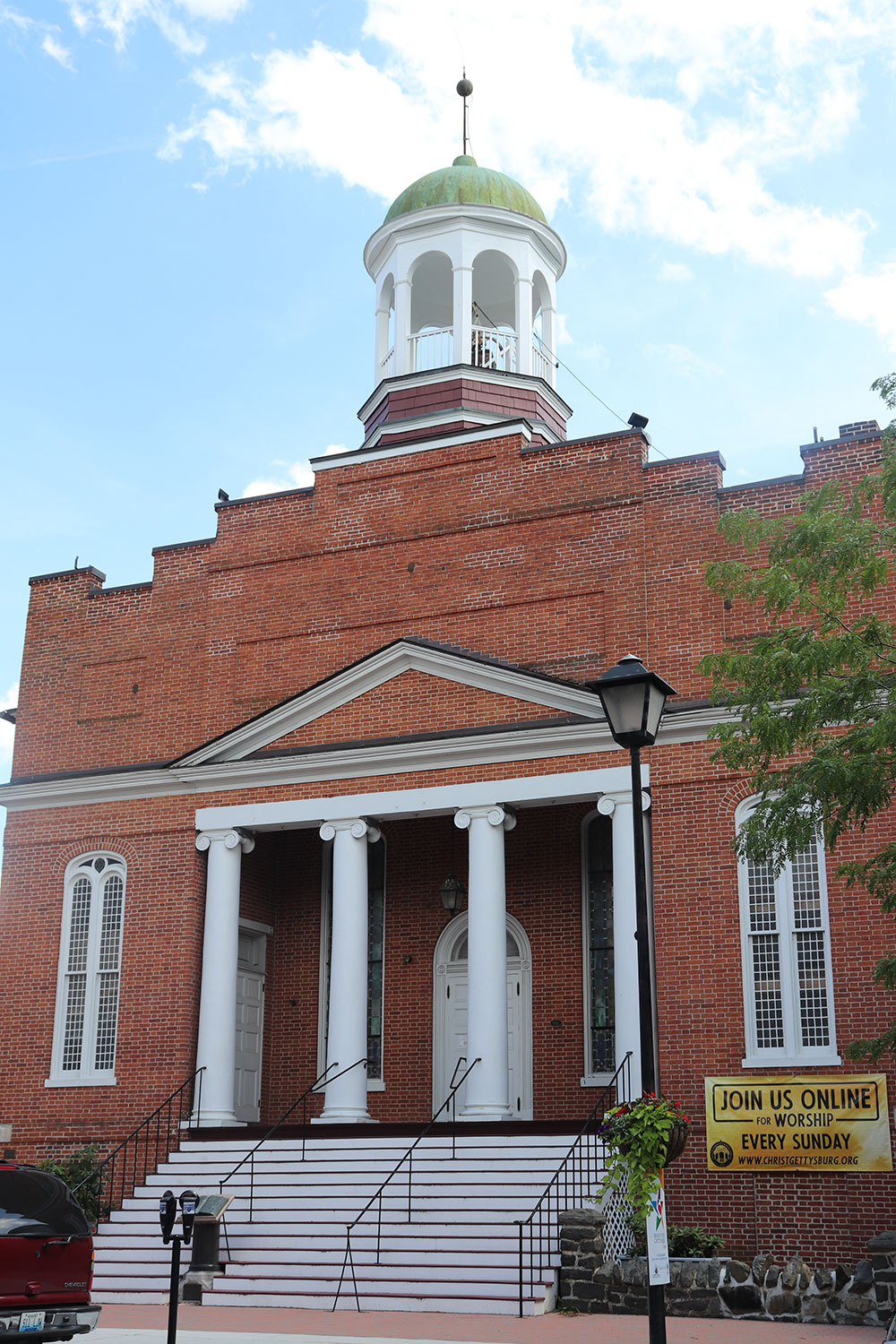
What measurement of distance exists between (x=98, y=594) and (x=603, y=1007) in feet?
35.4

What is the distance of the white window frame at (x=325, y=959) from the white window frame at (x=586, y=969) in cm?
312

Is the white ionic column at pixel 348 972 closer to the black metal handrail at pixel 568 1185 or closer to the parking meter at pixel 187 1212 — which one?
the black metal handrail at pixel 568 1185

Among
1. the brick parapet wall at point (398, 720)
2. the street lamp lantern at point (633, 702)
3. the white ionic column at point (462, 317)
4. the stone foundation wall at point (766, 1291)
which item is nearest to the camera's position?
the street lamp lantern at point (633, 702)

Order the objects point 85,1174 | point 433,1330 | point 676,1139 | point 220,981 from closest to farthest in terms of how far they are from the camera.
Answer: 1. point 676,1139
2. point 433,1330
3. point 85,1174
4. point 220,981

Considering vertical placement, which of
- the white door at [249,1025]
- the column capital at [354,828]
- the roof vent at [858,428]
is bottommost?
the white door at [249,1025]

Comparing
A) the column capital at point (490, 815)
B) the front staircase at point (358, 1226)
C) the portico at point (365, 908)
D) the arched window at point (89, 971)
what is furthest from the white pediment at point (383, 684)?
the front staircase at point (358, 1226)

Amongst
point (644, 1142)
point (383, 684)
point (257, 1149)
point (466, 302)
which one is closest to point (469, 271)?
point (466, 302)

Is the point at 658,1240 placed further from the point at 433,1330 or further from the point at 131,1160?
the point at 131,1160

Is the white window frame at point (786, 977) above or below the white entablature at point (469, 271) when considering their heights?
below

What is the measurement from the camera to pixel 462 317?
80.0 ft

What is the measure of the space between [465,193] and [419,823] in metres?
11.3

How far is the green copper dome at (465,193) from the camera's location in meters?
25.4

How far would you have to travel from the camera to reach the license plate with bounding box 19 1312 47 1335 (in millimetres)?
10039

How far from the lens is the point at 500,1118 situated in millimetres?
18094
